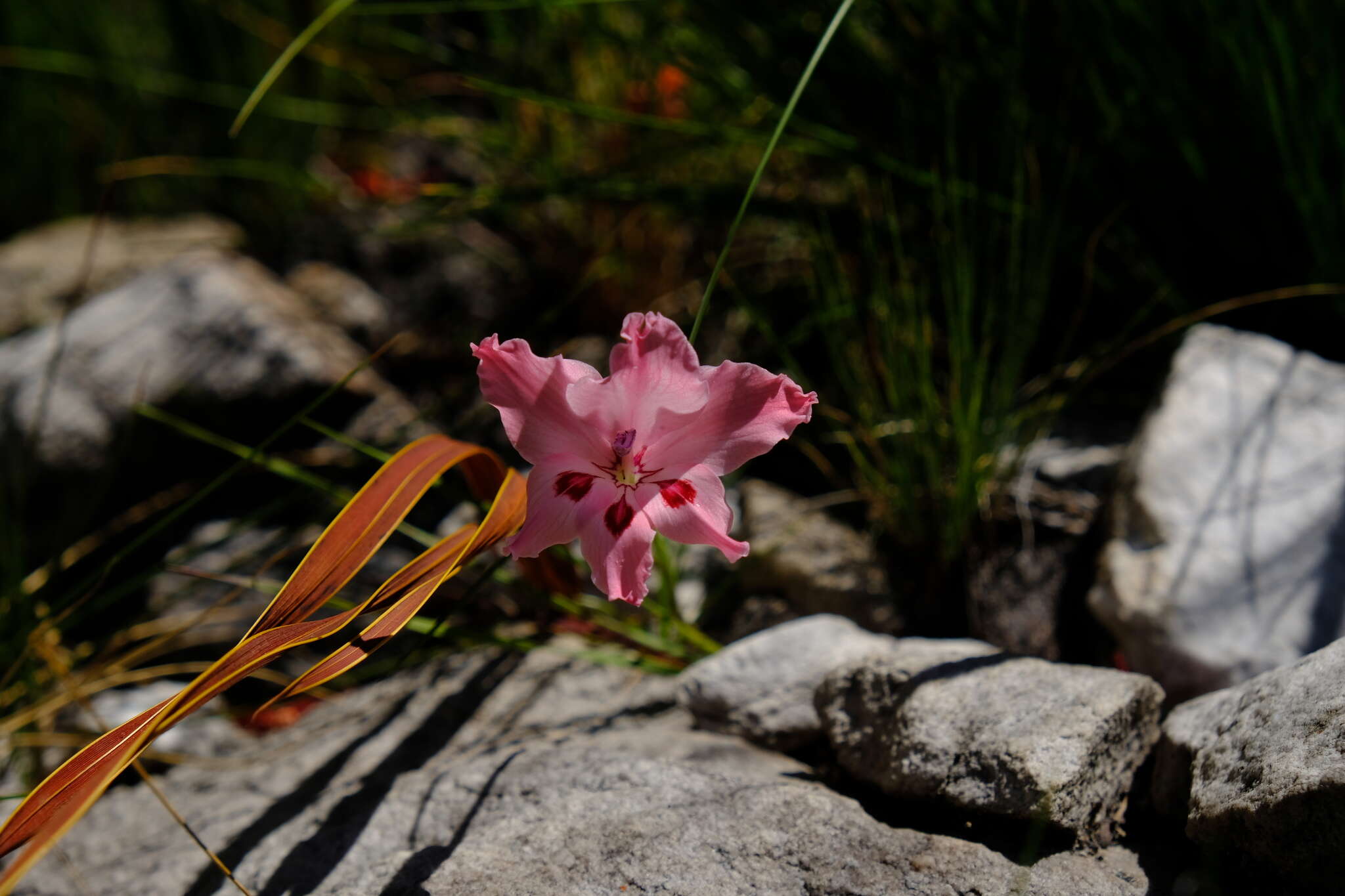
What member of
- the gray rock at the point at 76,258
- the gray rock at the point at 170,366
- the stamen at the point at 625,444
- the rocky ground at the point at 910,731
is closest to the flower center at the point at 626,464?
the stamen at the point at 625,444

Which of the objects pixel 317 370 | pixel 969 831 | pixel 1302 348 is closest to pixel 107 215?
pixel 317 370

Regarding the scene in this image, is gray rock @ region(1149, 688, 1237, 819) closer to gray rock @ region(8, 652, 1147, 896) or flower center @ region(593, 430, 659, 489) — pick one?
gray rock @ region(8, 652, 1147, 896)

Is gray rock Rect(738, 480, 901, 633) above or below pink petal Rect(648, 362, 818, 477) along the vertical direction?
below

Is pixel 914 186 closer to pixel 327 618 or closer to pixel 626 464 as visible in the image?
→ pixel 626 464

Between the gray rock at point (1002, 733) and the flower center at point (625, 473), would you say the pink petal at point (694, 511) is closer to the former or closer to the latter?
the flower center at point (625, 473)

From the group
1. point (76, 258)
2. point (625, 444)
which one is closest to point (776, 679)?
point (625, 444)

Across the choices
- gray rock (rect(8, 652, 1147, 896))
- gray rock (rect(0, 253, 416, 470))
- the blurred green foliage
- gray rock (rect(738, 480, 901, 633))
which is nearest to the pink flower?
gray rock (rect(8, 652, 1147, 896))
